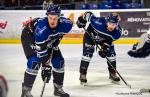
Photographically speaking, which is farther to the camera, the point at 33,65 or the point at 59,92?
the point at 59,92

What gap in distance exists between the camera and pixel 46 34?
2535mm

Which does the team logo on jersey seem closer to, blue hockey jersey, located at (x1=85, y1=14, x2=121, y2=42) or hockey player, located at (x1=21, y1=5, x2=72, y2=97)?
hockey player, located at (x1=21, y1=5, x2=72, y2=97)

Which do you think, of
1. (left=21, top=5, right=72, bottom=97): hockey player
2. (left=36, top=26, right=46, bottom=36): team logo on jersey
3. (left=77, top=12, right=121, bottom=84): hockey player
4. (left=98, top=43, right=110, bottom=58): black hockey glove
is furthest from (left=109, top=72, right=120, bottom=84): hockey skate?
(left=36, top=26, right=46, bottom=36): team logo on jersey

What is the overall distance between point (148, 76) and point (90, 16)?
3.14 ft

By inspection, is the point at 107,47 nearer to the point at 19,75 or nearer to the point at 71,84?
the point at 71,84

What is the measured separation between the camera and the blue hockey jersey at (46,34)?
8.25 feet

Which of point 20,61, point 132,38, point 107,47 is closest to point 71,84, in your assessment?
point 107,47

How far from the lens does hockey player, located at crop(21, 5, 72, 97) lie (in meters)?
2.53

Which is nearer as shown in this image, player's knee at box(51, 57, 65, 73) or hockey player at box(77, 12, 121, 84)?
player's knee at box(51, 57, 65, 73)

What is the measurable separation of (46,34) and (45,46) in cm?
8

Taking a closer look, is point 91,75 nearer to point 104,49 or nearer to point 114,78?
point 114,78

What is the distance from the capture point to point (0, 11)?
6.39 metres

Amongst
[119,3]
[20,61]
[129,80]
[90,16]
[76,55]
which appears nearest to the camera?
[90,16]

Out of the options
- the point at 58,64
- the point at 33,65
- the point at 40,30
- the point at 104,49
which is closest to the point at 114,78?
the point at 104,49
